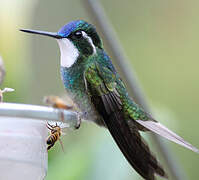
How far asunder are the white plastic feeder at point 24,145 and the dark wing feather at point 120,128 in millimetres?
501

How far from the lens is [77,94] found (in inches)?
93.0

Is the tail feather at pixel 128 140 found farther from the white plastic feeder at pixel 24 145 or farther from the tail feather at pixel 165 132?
the white plastic feeder at pixel 24 145

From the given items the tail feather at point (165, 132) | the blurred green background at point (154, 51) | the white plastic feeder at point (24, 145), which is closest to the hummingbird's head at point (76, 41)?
the tail feather at point (165, 132)

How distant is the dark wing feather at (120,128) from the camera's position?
2.02 metres

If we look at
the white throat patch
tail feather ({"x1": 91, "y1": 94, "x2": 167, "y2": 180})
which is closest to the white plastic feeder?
tail feather ({"x1": 91, "y1": 94, "x2": 167, "y2": 180})

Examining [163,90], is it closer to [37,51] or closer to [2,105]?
[37,51]

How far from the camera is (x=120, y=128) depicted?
2.11 metres

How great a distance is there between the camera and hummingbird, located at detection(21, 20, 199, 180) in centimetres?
215

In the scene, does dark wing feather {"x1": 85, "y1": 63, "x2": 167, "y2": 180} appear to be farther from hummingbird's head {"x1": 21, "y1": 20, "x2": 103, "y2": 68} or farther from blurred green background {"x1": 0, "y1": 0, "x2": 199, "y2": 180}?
blurred green background {"x1": 0, "y1": 0, "x2": 199, "y2": 180}

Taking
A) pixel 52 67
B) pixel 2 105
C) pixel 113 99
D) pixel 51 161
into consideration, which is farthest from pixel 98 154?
pixel 52 67

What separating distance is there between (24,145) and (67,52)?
94 cm

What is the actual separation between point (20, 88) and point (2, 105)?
1.47m

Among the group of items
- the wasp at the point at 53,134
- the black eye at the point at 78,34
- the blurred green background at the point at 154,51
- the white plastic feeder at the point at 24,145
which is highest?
the black eye at the point at 78,34

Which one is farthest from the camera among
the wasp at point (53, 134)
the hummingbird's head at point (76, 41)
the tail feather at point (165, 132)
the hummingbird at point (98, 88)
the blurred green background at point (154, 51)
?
the blurred green background at point (154, 51)
